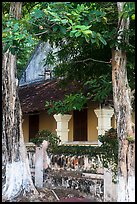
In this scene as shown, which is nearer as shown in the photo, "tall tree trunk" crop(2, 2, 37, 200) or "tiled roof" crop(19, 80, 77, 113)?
"tall tree trunk" crop(2, 2, 37, 200)

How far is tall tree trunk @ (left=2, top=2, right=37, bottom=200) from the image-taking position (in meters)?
8.73

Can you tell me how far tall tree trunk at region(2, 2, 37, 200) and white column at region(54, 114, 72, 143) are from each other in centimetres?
450

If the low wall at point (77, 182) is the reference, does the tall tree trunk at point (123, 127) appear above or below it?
above

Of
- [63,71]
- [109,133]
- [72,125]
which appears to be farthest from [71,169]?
[72,125]

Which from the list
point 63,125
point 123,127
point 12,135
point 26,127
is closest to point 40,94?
point 63,125

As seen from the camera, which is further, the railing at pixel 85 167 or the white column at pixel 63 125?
the white column at pixel 63 125

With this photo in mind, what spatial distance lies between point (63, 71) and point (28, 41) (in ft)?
13.9

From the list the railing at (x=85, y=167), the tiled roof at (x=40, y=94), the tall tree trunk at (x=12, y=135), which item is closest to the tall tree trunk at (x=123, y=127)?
the railing at (x=85, y=167)

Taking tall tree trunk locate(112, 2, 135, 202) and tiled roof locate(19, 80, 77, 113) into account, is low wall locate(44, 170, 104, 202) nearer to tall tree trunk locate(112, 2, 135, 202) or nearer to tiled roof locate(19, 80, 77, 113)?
tall tree trunk locate(112, 2, 135, 202)

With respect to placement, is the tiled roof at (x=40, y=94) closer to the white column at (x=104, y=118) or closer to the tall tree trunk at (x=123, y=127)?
the white column at (x=104, y=118)

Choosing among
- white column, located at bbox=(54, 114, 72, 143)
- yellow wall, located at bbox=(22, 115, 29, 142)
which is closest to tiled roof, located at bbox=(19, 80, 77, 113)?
white column, located at bbox=(54, 114, 72, 143)

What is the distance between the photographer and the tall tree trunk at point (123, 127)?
21.1 feet

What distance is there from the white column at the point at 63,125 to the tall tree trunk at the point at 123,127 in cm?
677

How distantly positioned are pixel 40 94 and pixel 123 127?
8827 millimetres
